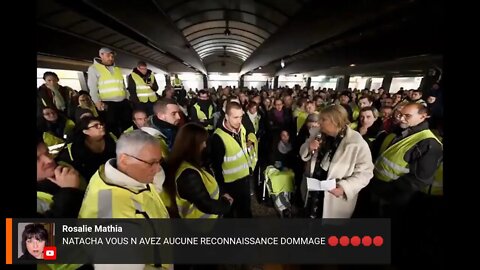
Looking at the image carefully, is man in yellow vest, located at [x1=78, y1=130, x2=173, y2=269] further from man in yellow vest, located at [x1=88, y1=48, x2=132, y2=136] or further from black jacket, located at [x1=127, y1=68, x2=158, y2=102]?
black jacket, located at [x1=127, y1=68, x2=158, y2=102]

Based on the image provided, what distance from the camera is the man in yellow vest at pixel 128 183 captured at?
1.11 m

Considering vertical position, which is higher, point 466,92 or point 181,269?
point 466,92

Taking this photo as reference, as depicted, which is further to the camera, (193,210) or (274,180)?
(274,180)

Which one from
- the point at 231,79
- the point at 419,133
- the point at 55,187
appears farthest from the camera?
the point at 231,79

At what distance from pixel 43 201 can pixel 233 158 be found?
37.7 inches

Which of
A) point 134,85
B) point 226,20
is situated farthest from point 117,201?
point 226,20

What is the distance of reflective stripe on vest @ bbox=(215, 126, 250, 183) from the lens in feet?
5.20

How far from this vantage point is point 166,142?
4.61 feet

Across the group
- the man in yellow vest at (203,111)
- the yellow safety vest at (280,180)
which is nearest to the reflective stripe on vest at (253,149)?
the yellow safety vest at (280,180)

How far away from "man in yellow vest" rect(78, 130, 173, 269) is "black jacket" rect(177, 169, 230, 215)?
4.9 inches

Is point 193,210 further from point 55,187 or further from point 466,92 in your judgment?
point 466,92

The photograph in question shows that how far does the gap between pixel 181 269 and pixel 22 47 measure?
4.54 feet

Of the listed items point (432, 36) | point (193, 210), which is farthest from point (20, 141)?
point (432, 36)

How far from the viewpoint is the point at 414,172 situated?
1.44 metres
